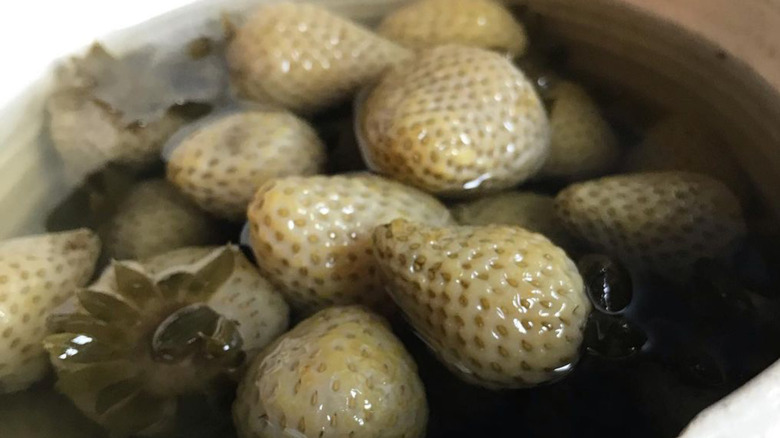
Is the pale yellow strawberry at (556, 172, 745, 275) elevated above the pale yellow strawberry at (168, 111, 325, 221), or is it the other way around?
the pale yellow strawberry at (168, 111, 325, 221)

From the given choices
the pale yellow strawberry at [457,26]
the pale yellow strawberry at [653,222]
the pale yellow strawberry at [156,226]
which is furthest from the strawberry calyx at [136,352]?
the pale yellow strawberry at [457,26]

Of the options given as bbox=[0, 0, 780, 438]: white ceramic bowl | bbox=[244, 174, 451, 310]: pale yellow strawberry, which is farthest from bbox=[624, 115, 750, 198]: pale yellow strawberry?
bbox=[244, 174, 451, 310]: pale yellow strawberry

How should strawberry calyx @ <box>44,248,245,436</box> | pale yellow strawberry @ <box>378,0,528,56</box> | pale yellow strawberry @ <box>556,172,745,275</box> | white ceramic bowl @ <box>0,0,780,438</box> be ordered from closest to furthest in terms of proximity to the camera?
strawberry calyx @ <box>44,248,245,436</box> → pale yellow strawberry @ <box>556,172,745,275</box> → white ceramic bowl @ <box>0,0,780,438</box> → pale yellow strawberry @ <box>378,0,528,56</box>

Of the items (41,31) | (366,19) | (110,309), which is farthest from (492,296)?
(41,31)

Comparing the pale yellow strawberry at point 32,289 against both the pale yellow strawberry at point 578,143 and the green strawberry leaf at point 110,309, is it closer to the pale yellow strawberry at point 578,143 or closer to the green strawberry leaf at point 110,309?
the green strawberry leaf at point 110,309

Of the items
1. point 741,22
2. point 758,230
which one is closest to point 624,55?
point 741,22

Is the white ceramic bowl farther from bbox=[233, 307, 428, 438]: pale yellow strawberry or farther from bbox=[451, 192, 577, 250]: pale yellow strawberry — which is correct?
bbox=[233, 307, 428, 438]: pale yellow strawberry

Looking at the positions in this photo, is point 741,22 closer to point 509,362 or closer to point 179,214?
point 509,362
